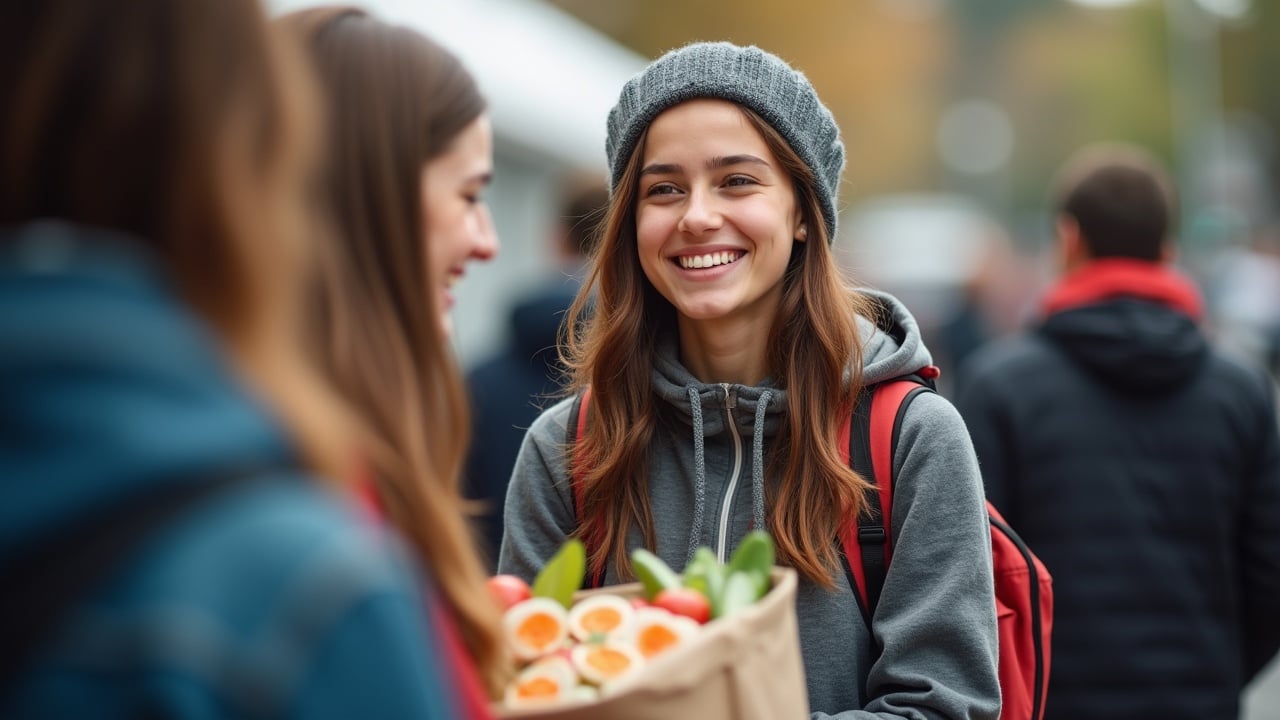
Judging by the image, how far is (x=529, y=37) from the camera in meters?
12.7

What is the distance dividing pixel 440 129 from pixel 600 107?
13.1 m

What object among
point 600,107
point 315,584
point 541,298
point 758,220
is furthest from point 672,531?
point 600,107

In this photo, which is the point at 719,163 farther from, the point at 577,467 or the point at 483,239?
the point at 483,239

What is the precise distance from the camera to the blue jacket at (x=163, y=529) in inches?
44.0

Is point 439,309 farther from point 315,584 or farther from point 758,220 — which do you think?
point 758,220

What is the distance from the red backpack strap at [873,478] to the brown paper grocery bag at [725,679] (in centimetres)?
53

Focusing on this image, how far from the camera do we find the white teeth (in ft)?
9.25

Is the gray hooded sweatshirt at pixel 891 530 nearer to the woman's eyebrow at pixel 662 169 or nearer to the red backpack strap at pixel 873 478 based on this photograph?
the red backpack strap at pixel 873 478

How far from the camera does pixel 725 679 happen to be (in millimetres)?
1867

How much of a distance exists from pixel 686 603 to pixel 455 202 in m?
0.65

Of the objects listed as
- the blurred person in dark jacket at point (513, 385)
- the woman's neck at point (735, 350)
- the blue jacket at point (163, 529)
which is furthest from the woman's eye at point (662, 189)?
the blurred person in dark jacket at point (513, 385)

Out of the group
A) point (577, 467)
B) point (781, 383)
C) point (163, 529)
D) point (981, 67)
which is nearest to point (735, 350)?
point (781, 383)

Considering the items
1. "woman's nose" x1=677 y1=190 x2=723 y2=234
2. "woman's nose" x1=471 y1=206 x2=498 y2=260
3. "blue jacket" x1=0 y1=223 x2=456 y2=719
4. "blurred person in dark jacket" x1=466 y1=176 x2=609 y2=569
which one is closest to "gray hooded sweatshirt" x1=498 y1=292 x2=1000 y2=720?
"woman's nose" x1=677 y1=190 x2=723 y2=234

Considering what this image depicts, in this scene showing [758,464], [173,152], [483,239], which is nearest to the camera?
[173,152]
